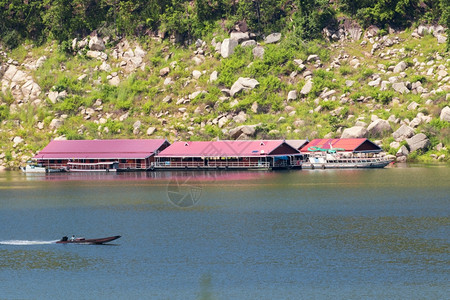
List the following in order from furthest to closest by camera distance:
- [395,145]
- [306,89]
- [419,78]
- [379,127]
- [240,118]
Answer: [306,89] < [240,118] < [419,78] < [379,127] < [395,145]

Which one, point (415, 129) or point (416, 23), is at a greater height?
point (416, 23)

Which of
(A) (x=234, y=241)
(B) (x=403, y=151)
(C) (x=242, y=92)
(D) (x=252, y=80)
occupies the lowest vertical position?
(A) (x=234, y=241)

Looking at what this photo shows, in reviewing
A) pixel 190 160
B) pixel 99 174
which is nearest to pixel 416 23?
pixel 190 160

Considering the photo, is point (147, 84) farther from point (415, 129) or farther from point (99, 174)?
point (415, 129)

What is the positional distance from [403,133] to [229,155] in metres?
35.5

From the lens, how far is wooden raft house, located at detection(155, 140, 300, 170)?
15425 cm

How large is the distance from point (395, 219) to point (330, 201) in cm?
1635

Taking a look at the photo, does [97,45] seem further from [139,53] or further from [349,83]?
[349,83]

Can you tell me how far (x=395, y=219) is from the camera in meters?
80.6

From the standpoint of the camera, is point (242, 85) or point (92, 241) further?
point (242, 85)

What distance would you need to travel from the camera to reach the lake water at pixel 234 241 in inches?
2163

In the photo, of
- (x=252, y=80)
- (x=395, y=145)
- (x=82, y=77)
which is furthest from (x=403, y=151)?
(x=82, y=77)

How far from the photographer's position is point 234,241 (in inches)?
2766

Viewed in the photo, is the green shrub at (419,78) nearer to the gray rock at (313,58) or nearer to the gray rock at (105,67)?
the gray rock at (313,58)
